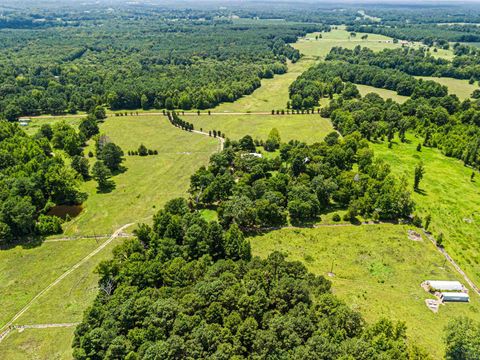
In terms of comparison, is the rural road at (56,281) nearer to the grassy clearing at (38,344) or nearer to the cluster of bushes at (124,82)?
the grassy clearing at (38,344)

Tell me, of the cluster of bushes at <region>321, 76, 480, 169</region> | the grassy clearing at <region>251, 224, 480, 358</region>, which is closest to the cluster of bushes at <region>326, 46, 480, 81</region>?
the cluster of bushes at <region>321, 76, 480, 169</region>

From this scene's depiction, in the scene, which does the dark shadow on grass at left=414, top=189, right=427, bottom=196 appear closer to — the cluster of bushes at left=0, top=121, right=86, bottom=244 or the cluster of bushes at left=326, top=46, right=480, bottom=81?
the cluster of bushes at left=0, top=121, right=86, bottom=244

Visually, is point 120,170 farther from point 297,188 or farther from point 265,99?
point 265,99

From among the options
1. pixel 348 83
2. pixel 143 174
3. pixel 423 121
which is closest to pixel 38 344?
pixel 143 174

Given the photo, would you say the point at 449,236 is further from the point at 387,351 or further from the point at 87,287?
the point at 87,287

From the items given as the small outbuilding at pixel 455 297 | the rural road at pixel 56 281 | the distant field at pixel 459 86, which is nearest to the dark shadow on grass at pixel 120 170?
the rural road at pixel 56 281

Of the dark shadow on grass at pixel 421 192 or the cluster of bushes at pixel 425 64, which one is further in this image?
the cluster of bushes at pixel 425 64
